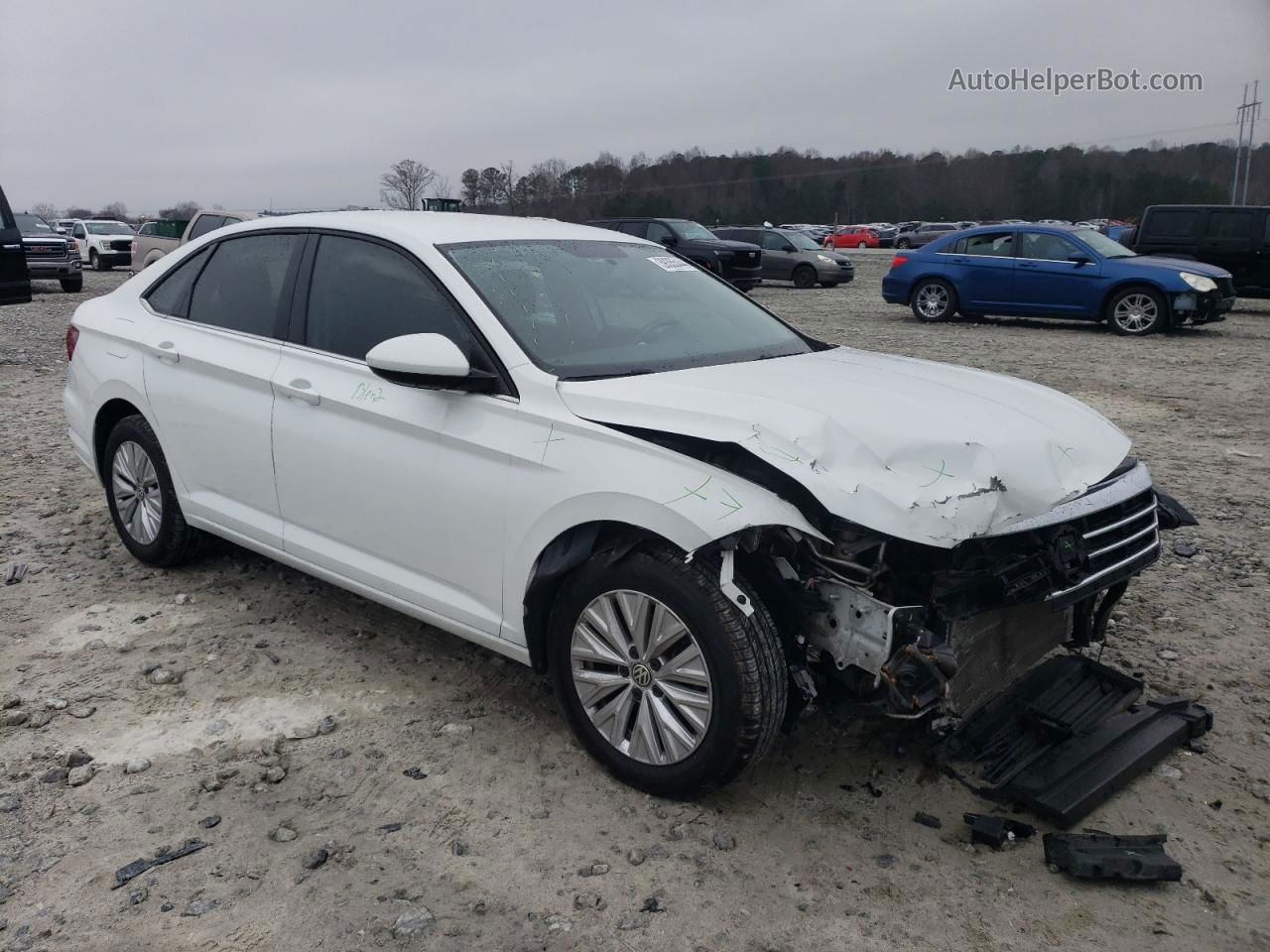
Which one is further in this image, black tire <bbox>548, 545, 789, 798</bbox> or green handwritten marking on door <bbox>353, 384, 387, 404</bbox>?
green handwritten marking on door <bbox>353, 384, 387, 404</bbox>

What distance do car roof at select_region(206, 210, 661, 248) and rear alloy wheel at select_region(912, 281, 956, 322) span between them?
42.7 feet

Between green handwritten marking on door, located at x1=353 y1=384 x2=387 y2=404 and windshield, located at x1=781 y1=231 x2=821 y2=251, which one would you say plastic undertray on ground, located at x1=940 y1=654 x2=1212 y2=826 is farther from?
windshield, located at x1=781 y1=231 x2=821 y2=251

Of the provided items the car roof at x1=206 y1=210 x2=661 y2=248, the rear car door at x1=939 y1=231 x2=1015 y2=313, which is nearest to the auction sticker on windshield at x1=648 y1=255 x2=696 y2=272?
the car roof at x1=206 y1=210 x2=661 y2=248

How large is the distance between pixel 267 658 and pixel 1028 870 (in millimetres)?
2876

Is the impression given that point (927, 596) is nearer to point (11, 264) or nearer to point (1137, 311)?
point (11, 264)

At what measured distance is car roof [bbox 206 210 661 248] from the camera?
13.0 ft

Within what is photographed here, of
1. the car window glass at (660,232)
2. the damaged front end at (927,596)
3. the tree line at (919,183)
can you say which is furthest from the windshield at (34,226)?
the tree line at (919,183)

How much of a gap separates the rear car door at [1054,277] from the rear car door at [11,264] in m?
13.2

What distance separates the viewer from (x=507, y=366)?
3436 millimetres

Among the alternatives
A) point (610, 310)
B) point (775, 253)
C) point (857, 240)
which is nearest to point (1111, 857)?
point (610, 310)

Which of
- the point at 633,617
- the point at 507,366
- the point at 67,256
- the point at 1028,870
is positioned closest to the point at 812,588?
the point at 633,617

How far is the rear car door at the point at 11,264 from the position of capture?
37.8 feet

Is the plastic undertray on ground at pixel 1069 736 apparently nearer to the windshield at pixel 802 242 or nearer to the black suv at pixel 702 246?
the black suv at pixel 702 246

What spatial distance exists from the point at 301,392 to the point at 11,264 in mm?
9632
